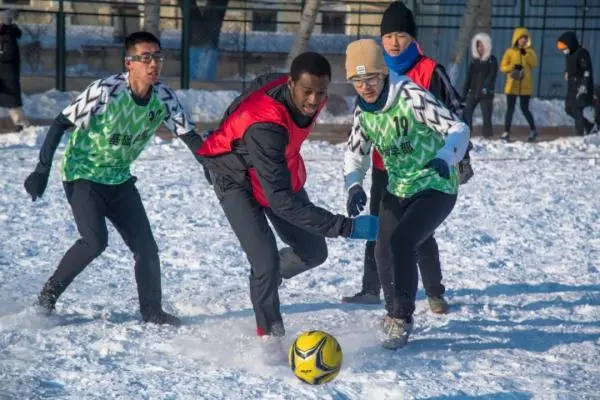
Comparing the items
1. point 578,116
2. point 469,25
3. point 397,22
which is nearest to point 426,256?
point 397,22

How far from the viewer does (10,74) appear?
15.9m

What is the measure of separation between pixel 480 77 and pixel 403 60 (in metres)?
10.4

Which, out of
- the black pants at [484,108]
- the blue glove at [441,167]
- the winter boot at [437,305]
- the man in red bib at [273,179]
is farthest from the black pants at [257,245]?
the black pants at [484,108]

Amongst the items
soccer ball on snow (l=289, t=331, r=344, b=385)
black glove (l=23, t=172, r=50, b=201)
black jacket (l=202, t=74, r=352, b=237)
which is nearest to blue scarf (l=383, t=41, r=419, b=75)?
black jacket (l=202, t=74, r=352, b=237)

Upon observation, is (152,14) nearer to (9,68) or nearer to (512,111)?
(9,68)

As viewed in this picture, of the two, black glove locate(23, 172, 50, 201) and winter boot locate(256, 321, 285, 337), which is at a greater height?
black glove locate(23, 172, 50, 201)

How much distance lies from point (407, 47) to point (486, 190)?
223 inches

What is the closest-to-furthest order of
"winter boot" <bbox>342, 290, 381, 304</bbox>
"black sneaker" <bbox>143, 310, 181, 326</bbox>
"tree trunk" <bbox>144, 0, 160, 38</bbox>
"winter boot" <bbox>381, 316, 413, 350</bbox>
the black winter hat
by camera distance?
"winter boot" <bbox>381, 316, 413, 350</bbox> → "black sneaker" <bbox>143, 310, 181, 326</bbox> → the black winter hat → "winter boot" <bbox>342, 290, 381, 304</bbox> → "tree trunk" <bbox>144, 0, 160, 38</bbox>

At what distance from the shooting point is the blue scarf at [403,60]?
646cm

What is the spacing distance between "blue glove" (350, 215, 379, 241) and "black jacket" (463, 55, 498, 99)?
11410mm

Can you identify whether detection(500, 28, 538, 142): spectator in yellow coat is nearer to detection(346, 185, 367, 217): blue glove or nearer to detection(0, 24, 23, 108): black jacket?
detection(0, 24, 23, 108): black jacket

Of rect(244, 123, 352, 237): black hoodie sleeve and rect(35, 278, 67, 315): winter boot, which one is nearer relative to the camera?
rect(244, 123, 352, 237): black hoodie sleeve

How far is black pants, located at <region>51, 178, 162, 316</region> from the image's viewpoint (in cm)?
631

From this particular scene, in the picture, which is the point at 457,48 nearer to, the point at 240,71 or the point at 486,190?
the point at 240,71
